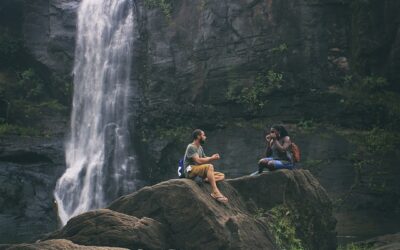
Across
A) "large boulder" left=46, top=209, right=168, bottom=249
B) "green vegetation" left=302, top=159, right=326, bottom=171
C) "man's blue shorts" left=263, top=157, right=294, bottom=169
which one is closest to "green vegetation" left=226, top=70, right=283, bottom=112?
"green vegetation" left=302, top=159, right=326, bottom=171

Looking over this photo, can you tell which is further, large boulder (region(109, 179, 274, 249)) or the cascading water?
the cascading water

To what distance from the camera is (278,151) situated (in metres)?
14.1

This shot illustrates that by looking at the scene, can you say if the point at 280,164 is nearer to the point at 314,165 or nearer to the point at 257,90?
the point at 314,165

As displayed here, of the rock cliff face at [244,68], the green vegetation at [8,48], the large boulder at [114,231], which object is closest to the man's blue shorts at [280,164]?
the large boulder at [114,231]

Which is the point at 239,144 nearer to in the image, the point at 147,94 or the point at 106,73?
the point at 147,94

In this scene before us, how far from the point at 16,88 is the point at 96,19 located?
16.6 feet

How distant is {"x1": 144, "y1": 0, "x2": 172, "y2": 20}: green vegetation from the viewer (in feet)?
83.6

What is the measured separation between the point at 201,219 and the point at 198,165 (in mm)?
1177

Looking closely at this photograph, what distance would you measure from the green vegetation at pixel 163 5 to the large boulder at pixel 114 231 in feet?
51.1

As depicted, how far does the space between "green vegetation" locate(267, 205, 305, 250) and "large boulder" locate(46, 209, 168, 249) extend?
9.97ft

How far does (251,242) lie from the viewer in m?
11.9

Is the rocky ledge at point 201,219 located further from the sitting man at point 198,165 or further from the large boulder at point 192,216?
the sitting man at point 198,165

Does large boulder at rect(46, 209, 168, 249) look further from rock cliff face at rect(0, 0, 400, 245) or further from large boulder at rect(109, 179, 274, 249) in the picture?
rock cliff face at rect(0, 0, 400, 245)

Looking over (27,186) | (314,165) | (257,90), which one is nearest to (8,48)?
(27,186)
